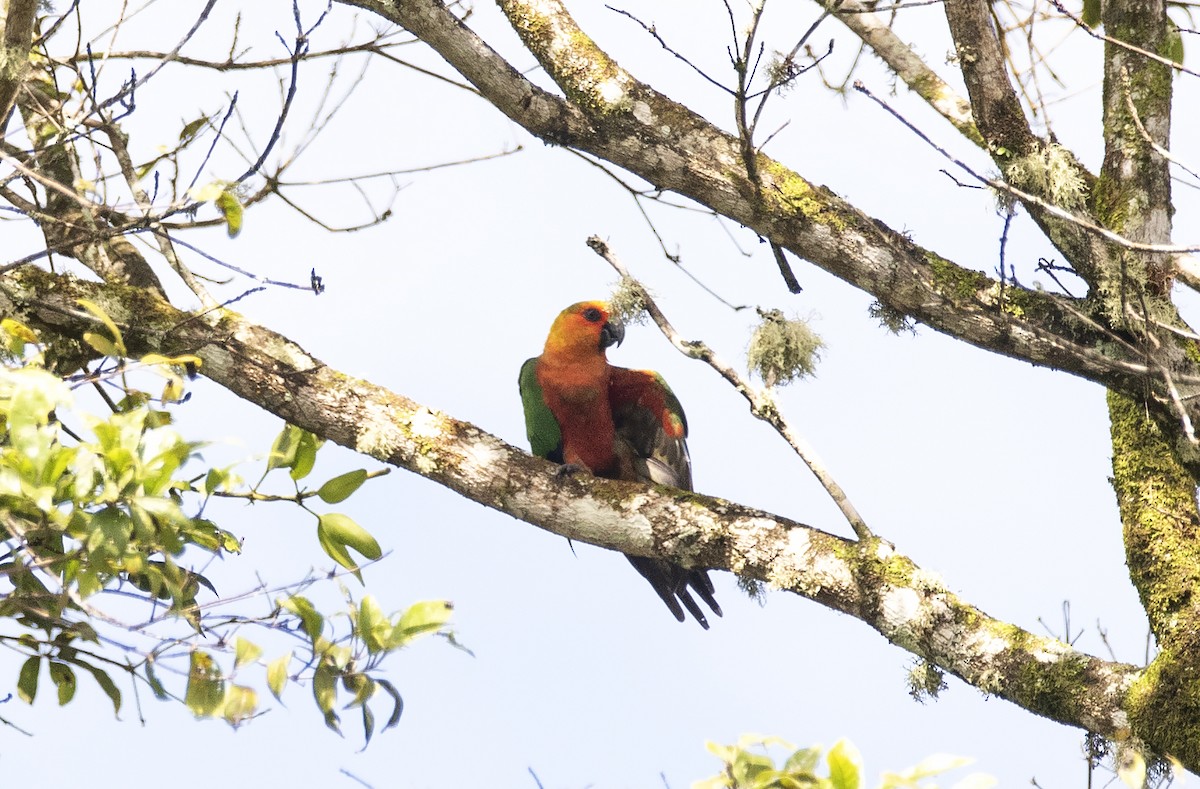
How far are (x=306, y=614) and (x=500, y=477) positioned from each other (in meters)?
1.11

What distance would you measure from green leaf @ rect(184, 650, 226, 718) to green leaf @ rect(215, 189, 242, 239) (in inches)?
41.3

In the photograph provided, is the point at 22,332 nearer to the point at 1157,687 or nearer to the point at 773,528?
the point at 773,528

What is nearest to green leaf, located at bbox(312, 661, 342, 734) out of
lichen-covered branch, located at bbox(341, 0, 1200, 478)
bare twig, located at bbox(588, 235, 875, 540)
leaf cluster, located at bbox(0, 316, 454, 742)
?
leaf cluster, located at bbox(0, 316, 454, 742)

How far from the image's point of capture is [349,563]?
114 inches

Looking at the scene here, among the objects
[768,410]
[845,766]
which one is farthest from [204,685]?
[768,410]

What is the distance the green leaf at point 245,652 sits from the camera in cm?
244

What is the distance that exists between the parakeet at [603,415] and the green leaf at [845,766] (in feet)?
8.47

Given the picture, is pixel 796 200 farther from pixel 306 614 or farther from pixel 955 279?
pixel 306 614

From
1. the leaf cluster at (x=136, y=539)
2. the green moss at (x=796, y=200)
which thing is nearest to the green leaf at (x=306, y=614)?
the leaf cluster at (x=136, y=539)

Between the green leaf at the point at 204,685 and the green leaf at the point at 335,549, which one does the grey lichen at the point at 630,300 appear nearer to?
→ the green leaf at the point at 335,549

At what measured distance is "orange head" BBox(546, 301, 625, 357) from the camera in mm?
4922

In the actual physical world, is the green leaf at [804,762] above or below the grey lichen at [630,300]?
below

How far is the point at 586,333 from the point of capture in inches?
195

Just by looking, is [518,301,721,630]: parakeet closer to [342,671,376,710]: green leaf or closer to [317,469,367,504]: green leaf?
[317,469,367,504]: green leaf
